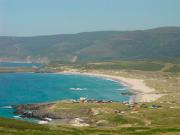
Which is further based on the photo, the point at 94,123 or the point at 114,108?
the point at 114,108

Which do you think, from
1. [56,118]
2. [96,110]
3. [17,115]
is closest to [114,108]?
[96,110]

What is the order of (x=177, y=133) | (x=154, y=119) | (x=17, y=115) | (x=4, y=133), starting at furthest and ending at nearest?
(x=17, y=115), (x=154, y=119), (x=177, y=133), (x=4, y=133)

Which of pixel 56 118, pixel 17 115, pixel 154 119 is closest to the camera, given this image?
pixel 154 119

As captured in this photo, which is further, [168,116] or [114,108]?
[114,108]

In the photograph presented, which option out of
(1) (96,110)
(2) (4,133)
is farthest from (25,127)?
(1) (96,110)

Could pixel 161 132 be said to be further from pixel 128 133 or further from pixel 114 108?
pixel 114 108

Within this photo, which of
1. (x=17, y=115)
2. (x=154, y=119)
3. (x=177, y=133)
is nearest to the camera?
(x=177, y=133)

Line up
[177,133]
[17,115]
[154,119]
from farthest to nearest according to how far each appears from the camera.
→ [17,115] → [154,119] → [177,133]

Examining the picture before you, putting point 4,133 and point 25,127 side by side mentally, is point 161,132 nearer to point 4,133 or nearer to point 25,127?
point 25,127
